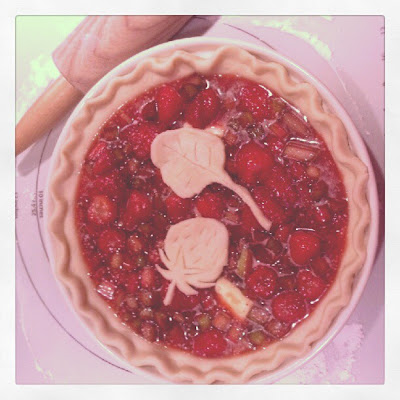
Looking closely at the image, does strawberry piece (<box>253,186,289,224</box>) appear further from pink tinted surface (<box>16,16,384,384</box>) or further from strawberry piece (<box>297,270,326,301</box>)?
pink tinted surface (<box>16,16,384,384</box>)

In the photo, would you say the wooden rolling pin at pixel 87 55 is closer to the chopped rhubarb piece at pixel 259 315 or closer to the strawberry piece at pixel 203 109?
the strawberry piece at pixel 203 109

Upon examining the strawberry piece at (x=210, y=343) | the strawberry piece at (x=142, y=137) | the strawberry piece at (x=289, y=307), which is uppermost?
the strawberry piece at (x=142, y=137)

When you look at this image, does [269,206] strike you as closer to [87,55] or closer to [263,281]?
[263,281]

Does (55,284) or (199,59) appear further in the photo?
(55,284)

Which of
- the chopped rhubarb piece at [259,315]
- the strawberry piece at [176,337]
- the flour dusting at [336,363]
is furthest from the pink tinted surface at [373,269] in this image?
the chopped rhubarb piece at [259,315]

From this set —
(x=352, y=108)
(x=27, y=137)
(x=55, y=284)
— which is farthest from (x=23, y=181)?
(x=352, y=108)

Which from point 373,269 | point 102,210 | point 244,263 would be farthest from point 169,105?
point 373,269

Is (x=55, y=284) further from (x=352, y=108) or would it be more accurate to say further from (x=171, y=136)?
(x=352, y=108)
